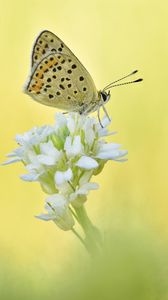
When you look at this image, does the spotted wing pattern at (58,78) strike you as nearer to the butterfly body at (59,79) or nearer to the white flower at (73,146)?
the butterfly body at (59,79)

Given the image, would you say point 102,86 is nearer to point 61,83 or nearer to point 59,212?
point 61,83

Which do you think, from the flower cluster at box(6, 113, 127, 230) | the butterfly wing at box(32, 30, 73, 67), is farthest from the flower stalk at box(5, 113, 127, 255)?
the butterfly wing at box(32, 30, 73, 67)

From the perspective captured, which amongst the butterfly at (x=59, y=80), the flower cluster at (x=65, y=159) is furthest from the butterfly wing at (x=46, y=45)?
the flower cluster at (x=65, y=159)

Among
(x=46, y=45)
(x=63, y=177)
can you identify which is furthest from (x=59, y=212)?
(x=46, y=45)

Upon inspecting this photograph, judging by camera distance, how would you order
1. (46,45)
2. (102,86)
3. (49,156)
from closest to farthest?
(49,156) < (46,45) < (102,86)

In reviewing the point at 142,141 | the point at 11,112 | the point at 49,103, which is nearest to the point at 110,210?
the point at 49,103

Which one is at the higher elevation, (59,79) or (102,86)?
(59,79)

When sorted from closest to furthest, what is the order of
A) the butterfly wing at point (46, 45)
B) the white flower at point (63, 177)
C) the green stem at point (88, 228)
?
the green stem at point (88, 228)
the white flower at point (63, 177)
the butterfly wing at point (46, 45)
